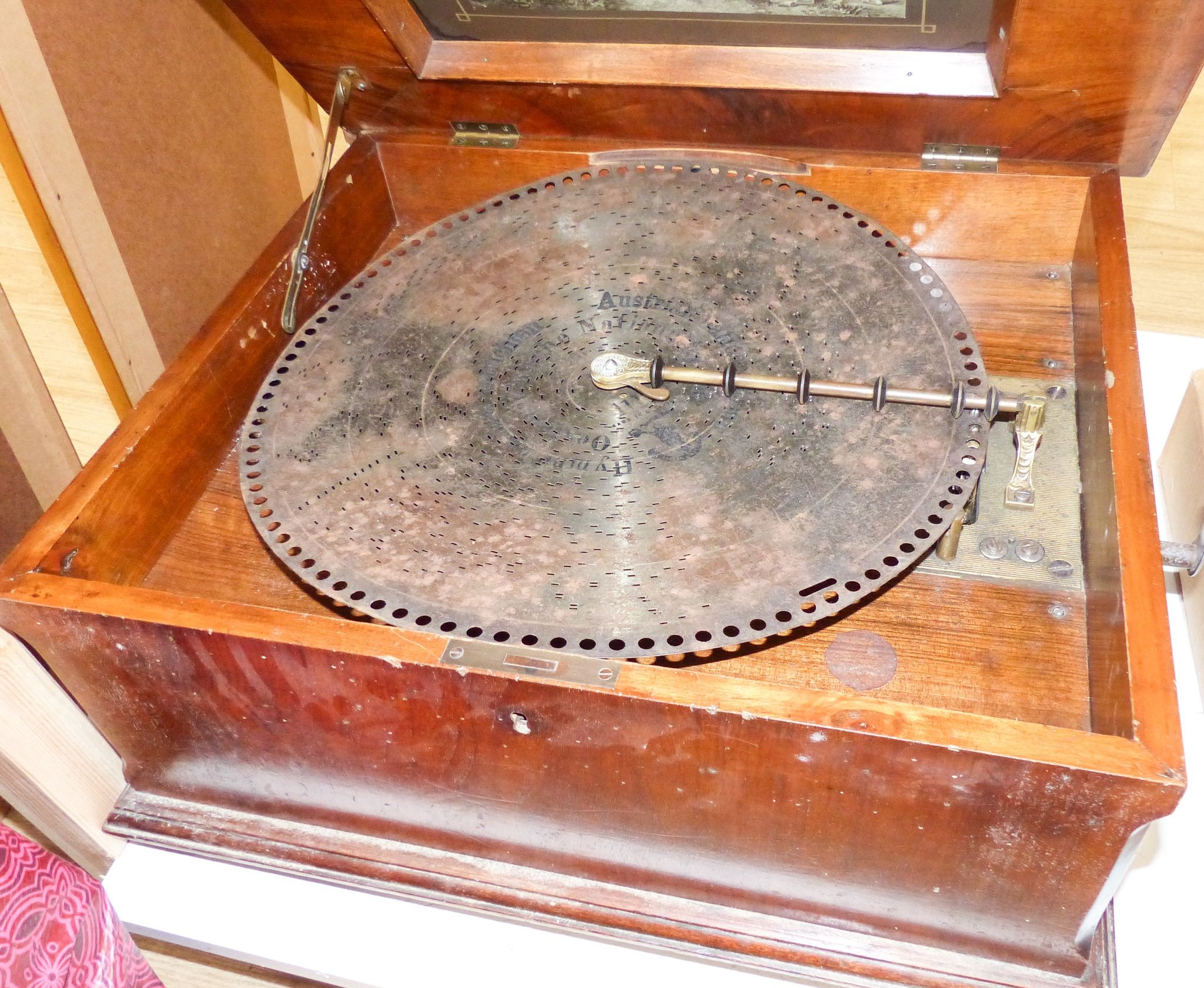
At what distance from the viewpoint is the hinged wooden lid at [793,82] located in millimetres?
1058

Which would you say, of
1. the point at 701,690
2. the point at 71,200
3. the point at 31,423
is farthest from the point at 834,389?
the point at 31,423

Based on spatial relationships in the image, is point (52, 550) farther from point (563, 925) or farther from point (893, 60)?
point (893, 60)

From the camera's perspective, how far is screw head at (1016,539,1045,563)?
3.39 ft

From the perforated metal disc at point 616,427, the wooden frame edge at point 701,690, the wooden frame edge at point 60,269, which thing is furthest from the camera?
the wooden frame edge at point 60,269

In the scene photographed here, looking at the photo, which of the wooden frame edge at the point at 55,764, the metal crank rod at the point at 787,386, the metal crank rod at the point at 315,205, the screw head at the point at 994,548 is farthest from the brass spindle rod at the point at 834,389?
the wooden frame edge at the point at 55,764

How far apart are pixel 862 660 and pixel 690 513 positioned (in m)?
0.20

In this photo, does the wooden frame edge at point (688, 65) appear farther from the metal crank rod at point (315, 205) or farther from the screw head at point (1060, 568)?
the screw head at point (1060, 568)

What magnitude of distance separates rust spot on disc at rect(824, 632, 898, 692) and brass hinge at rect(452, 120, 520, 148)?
0.69m

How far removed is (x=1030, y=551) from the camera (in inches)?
40.9

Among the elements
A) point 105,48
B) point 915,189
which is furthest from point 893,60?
point 105,48

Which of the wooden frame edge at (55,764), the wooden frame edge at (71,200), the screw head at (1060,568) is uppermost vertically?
the wooden frame edge at (71,200)

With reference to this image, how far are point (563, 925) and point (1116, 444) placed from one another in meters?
0.61

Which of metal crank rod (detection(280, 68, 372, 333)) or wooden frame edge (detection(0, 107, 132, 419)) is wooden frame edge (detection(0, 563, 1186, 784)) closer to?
metal crank rod (detection(280, 68, 372, 333))

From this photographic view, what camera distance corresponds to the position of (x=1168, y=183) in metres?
2.08
